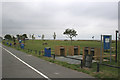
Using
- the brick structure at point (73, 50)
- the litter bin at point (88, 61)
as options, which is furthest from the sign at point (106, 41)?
the brick structure at point (73, 50)

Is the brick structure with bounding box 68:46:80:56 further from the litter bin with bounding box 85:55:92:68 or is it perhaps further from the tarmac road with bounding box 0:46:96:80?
the litter bin with bounding box 85:55:92:68

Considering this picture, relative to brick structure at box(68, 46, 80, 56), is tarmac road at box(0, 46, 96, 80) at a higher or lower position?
lower

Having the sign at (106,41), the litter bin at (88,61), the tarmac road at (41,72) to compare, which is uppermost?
the sign at (106,41)

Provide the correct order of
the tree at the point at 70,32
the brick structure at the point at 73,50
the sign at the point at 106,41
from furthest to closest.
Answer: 1. the tree at the point at 70,32
2. the brick structure at the point at 73,50
3. the sign at the point at 106,41

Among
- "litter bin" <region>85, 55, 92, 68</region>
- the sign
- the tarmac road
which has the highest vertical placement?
the sign

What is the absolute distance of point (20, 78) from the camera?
260 inches

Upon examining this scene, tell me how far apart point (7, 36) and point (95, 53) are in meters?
155

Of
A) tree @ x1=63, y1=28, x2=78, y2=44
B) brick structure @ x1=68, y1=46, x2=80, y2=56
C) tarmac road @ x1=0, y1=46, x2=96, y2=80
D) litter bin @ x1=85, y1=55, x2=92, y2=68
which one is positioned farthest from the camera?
tree @ x1=63, y1=28, x2=78, y2=44

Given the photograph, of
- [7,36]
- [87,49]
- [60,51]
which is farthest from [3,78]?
[7,36]

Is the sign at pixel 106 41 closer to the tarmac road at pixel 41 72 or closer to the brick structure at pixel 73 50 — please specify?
the tarmac road at pixel 41 72

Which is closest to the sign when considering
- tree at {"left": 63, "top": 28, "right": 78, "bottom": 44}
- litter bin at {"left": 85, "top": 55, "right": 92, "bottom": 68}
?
litter bin at {"left": 85, "top": 55, "right": 92, "bottom": 68}

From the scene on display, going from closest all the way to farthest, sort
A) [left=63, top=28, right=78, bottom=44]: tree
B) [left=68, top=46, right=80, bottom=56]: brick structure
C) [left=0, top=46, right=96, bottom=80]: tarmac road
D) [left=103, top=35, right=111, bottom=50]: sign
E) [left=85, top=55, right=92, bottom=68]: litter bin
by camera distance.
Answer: [left=0, top=46, right=96, bottom=80]: tarmac road
[left=85, top=55, right=92, bottom=68]: litter bin
[left=103, top=35, right=111, bottom=50]: sign
[left=68, top=46, right=80, bottom=56]: brick structure
[left=63, top=28, right=78, bottom=44]: tree

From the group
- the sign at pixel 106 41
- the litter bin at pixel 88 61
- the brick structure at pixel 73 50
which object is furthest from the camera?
the brick structure at pixel 73 50

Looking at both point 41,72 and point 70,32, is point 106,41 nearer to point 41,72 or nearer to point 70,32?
point 41,72
